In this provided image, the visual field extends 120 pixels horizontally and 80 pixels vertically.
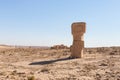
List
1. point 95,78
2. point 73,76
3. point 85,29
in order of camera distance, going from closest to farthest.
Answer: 1. point 95,78
2. point 73,76
3. point 85,29

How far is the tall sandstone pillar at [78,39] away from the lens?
19.3 m

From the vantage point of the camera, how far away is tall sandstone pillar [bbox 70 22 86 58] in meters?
19.3

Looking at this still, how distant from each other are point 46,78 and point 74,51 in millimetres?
8275

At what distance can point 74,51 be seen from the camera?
63.8ft

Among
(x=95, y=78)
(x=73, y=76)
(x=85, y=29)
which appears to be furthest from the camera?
(x=85, y=29)

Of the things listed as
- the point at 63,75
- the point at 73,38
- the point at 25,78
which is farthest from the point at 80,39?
the point at 25,78

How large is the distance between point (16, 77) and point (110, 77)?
5.03 m

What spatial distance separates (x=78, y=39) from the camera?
19.5m

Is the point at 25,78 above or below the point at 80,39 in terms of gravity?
below

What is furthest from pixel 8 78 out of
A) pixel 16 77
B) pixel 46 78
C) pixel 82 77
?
pixel 82 77

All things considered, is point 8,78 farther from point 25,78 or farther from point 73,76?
point 73,76

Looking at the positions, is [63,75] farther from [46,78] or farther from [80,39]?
[80,39]

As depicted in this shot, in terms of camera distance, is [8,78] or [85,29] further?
[85,29]

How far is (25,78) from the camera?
11.4 metres
